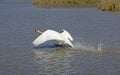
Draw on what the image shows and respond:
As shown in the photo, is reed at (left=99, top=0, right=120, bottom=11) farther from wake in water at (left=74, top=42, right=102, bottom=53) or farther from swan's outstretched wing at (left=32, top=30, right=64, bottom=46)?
swan's outstretched wing at (left=32, top=30, right=64, bottom=46)

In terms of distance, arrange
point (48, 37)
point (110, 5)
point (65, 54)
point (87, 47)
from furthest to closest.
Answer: point (110, 5)
point (87, 47)
point (48, 37)
point (65, 54)

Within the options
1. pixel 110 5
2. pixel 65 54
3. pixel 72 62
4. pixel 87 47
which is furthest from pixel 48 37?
pixel 110 5

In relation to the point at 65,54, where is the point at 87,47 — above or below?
below

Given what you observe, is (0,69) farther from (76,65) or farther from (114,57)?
(114,57)

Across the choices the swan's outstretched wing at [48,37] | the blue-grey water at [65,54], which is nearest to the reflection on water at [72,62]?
the blue-grey water at [65,54]

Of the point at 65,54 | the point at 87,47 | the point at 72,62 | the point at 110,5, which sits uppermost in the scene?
the point at 72,62

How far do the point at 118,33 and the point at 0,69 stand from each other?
6.73 m

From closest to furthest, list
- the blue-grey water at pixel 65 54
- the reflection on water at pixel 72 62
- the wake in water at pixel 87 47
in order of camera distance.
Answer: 1. the reflection on water at pixel 72 62
2. the blue-grey water at pixel 65 54
3. the wake in water at pixel 87 47

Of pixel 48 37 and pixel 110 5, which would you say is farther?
pixel 110 5

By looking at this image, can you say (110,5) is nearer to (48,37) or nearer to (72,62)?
(48,37)

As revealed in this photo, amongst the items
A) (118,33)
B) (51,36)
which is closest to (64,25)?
(118,33)

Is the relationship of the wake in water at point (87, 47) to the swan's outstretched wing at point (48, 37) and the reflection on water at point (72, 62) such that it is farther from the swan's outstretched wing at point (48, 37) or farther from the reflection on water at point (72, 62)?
the swan's outstretched wing at point (48, 37)

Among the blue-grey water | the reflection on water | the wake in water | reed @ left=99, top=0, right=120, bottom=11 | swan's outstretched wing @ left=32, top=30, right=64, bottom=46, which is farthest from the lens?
reed @ left=99, top=0, right=120, bottom=11

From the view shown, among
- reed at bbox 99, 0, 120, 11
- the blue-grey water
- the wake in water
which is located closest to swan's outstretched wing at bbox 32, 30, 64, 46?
the blue-grey water
